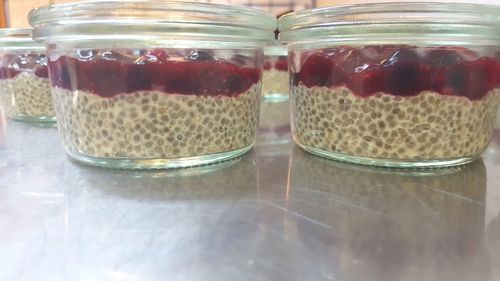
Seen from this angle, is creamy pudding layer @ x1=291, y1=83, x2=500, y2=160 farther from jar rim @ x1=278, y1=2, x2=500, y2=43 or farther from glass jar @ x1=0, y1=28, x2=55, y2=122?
glass jar @ x1=0, y1=28, x2=55, y2=122

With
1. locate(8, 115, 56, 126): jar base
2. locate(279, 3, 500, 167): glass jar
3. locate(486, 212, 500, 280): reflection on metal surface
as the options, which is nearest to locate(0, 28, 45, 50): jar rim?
locate(8, 115, 56, 126): jar base

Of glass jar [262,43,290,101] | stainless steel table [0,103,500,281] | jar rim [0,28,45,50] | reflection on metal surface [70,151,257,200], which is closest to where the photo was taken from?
stainless steel table [0,103,500,281]

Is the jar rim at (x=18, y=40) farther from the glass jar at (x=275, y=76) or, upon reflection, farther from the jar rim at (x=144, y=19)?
the glass jar at (x=275, y=76)

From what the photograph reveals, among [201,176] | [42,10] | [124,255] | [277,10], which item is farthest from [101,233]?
[277,10]

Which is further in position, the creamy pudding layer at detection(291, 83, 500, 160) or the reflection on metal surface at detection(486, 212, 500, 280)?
the creamy pudding layer at detection(291, 83, 500, 160)

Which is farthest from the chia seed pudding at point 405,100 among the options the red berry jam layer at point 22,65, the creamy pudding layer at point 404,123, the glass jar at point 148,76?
the red berry jam layer at point 22,65

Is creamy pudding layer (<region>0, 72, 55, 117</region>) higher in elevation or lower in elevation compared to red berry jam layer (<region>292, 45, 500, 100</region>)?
lower
